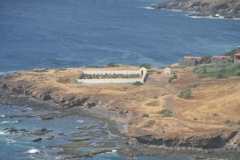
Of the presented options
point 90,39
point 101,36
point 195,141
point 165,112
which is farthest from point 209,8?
point 195,141

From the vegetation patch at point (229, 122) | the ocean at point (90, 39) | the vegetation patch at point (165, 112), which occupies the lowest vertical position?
the vegetation patch at point (229, 122)

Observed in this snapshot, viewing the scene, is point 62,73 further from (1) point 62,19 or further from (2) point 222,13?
(2) point 222,13

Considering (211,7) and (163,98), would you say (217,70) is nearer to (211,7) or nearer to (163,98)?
(163,98)

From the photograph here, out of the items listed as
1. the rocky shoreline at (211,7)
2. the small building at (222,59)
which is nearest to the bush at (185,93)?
the small building at (222,59)

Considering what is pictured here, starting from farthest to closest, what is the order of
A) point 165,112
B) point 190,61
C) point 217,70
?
point 190,61, point 217,70, point 165,112

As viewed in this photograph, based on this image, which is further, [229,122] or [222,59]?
[222,59]

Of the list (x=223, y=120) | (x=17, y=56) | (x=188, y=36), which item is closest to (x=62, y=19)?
(x=188, y=36)

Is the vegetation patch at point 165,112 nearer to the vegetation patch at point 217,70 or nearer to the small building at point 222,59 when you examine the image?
the vegetation patch at point 217,70
